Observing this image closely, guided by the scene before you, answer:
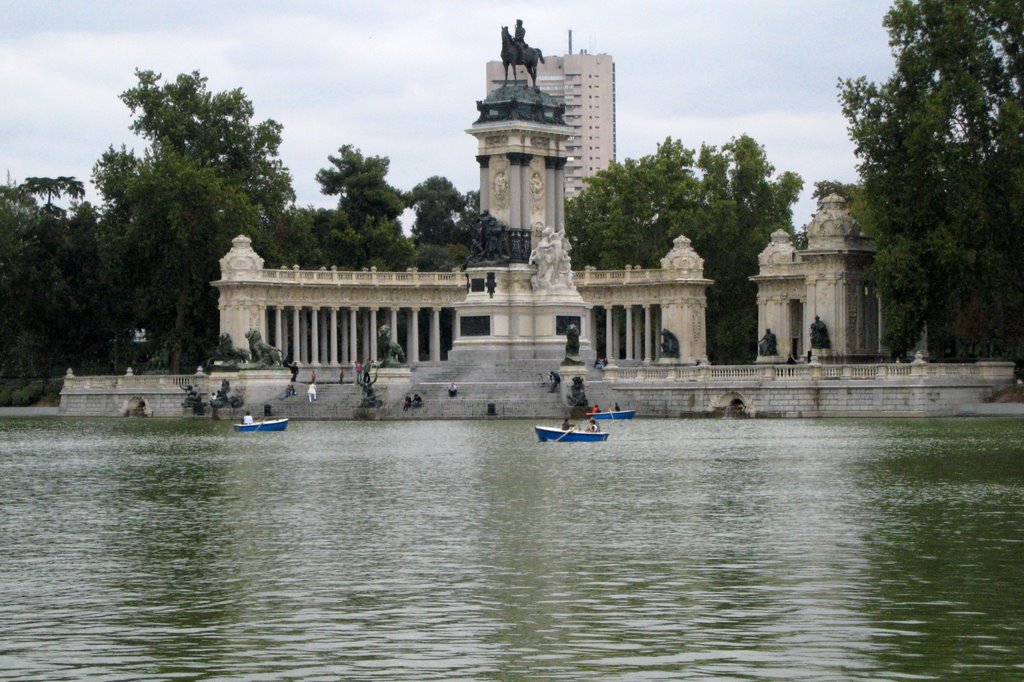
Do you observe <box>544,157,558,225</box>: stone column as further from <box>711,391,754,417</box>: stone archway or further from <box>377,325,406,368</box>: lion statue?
<box>711,391,754,417</box>: stone archway

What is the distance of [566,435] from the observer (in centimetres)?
5478

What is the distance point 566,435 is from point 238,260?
1741 inches

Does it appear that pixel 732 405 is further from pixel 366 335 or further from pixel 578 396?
pixel 366 335

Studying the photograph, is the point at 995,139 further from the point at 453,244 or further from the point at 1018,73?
the point at 453,244

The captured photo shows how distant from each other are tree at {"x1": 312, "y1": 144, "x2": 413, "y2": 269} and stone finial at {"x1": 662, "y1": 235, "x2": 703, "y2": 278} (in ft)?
79.2

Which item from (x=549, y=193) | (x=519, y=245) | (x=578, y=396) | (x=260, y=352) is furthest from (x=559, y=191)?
(x=578, y=396)

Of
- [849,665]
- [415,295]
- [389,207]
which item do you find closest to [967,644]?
[849,665]

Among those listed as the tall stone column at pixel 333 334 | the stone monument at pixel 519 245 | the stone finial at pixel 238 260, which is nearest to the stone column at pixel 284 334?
the tall stone column at pixel 333 334

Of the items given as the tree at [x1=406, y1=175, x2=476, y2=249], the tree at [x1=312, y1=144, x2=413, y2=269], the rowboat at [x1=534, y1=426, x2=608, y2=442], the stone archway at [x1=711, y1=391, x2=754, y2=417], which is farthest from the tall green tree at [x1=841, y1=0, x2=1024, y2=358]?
the tree at [x1=406, y1=175, x2=476, y2=249]

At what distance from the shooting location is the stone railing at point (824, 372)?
71062 mm

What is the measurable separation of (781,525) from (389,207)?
314ft

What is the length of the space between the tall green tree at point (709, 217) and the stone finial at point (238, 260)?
23.8 m

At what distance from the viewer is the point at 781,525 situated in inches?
1179

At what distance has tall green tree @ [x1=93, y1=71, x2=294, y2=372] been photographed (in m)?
96.1
